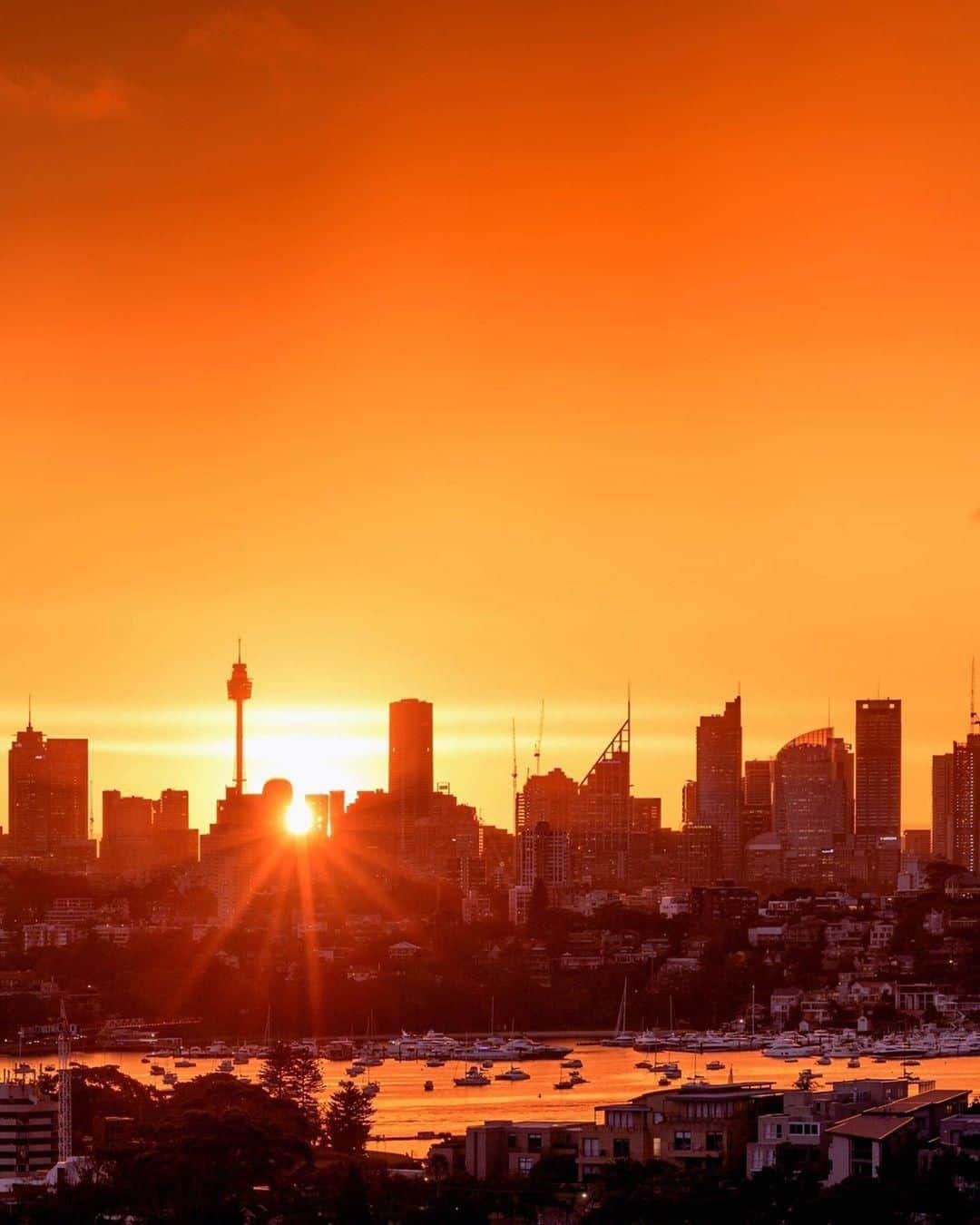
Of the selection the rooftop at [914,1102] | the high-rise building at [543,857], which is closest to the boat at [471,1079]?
the rooftop at [914,1102]

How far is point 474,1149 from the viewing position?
2334 centimetres

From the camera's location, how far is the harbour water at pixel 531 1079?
1407 inches

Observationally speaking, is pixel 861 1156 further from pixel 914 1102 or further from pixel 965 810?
pixel 965 810

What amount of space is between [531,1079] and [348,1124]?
691 inches

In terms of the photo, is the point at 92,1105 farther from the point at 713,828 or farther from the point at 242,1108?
the point at 713,828

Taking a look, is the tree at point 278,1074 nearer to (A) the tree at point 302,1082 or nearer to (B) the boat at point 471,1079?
(A) the tree at point 302,1082

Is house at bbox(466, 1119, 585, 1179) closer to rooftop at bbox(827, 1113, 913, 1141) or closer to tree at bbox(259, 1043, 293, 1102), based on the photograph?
rooftop at bbox(827, 1113, 913, 1141)

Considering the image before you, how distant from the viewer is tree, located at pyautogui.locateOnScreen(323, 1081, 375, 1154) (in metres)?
27.3

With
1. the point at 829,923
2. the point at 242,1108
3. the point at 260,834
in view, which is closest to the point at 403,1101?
the point at 242,1108

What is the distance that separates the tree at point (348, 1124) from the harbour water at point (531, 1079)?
3.68 feet

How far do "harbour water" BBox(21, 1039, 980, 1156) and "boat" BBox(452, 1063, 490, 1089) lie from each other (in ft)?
0.51

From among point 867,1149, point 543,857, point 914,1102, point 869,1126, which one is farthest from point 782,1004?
point 867,1149

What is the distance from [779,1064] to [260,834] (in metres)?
43.4

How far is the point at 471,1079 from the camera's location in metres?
43.8
